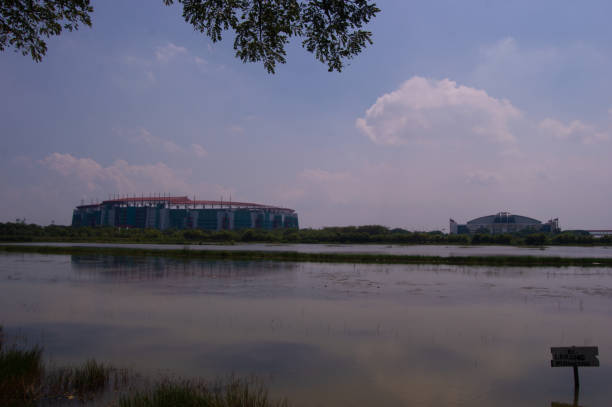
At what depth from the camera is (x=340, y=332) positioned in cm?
1203

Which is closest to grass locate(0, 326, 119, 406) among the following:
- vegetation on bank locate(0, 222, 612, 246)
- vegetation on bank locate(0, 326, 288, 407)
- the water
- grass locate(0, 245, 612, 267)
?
vegetation on bank locate(0, 326, 288, 407)

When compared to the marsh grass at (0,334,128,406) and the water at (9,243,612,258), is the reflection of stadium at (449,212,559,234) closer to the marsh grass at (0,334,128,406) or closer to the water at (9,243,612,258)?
the water at (9,243,612,258)

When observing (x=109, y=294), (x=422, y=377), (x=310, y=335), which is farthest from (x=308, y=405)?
(x=109, y=294)

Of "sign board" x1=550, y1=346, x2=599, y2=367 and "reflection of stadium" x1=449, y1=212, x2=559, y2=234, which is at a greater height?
"reflection of stadium" x1=449, y1=212, x2=559, y2=234

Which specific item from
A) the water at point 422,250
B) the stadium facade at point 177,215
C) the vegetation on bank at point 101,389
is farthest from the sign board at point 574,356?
the stadium facade at point 177,215

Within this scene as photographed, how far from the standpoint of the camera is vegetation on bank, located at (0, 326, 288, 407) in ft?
20.5

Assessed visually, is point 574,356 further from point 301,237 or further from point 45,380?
point 301,237

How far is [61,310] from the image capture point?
47.4 feet

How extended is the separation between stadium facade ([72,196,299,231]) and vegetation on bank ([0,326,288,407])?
13796cm

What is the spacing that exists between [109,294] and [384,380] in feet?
44.7

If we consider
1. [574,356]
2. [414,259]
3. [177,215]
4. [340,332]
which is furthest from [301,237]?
[574,356]

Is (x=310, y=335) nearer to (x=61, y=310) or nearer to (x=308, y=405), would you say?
(x=308, y=405)

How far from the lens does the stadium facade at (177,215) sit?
141000mm

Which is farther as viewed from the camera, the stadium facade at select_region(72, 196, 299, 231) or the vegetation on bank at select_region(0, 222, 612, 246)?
the stadium facade at select_region(72, 196, 299, 231)
